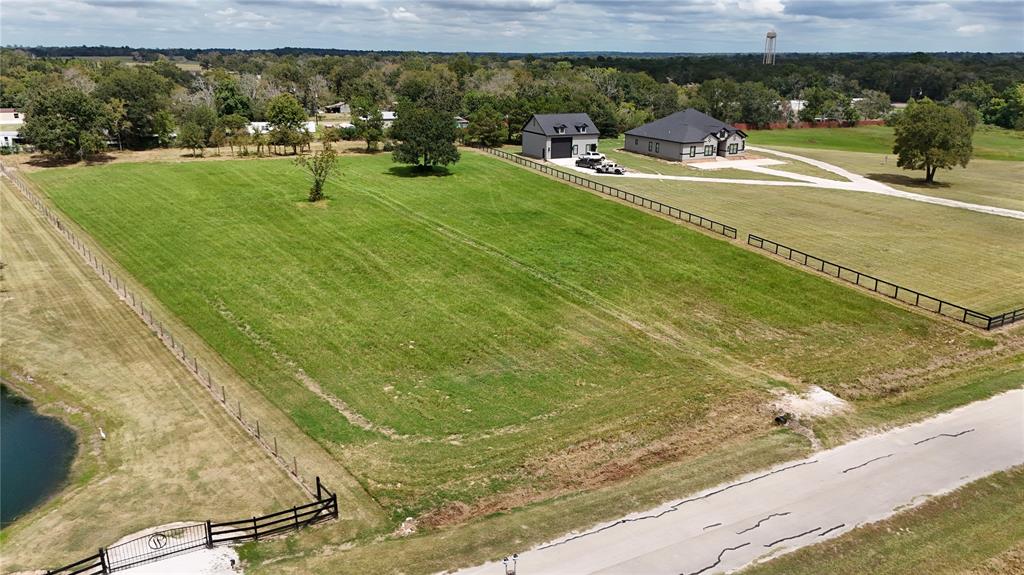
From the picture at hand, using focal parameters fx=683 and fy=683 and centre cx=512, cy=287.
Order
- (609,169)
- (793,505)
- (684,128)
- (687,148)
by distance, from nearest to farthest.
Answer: (793,505) < (609,169) < (687,148) < (684,128)

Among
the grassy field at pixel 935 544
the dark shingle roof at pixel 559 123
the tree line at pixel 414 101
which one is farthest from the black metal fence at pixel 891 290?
the dark shingle roof at pixel 559 123

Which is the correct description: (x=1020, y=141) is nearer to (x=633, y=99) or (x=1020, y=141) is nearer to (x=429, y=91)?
(x=633, y=99)

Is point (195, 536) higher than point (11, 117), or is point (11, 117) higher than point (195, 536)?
point (11, 117)

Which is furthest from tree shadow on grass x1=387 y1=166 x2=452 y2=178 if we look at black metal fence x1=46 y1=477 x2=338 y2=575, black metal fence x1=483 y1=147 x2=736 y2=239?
black metal fence x1=46 y1=477 x2=338 y2=575

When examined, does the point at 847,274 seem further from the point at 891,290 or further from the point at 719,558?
the point at 719,558

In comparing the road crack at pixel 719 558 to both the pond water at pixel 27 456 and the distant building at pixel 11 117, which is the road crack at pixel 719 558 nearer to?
the pond water at pixel 27 456

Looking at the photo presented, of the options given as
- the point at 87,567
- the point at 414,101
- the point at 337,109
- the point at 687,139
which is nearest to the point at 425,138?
the point at 687,139

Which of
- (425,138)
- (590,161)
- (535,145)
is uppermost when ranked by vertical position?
(425,138)

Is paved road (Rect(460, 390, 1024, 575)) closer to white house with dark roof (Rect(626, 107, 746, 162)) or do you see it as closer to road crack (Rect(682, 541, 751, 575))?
road crack (Rect(682, 541, 751, 575))

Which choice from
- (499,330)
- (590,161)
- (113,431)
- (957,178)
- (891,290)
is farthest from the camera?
(590,161)
